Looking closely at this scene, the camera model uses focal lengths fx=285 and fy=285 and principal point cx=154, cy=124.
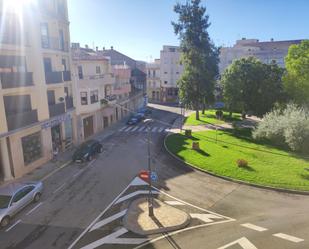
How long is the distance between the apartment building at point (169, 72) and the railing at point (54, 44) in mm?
49946

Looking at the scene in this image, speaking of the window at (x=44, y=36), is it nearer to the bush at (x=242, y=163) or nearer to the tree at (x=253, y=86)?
the bush at (x=242, y=163)

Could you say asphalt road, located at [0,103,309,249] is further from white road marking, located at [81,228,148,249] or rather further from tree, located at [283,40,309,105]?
tree, located at [283,40,309,105]

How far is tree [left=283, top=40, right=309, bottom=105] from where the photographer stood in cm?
3503

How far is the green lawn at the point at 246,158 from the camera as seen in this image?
21.4 metres

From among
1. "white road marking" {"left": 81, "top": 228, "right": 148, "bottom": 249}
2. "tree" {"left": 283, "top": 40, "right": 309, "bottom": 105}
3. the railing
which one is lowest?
"white road marking" {"left": 81, "top": 228, "right": 148, "bottom": 249}

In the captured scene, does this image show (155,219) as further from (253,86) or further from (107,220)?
(253,86)

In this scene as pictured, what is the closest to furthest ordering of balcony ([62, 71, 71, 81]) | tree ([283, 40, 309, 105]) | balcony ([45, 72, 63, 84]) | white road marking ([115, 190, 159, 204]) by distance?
1. white road marking ([115, 190, 159, 204])
2. balcony ([45, 72, 63, 84])
3. balcony ([62, 71, 71, 81])
4. tree ([283, 40, 309, 105])

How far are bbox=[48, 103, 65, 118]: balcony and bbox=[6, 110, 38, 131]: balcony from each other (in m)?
2.40

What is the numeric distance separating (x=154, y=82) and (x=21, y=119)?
202 ft

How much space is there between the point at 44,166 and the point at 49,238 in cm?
1239

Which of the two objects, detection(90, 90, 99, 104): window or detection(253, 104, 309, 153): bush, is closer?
detection(253, 104, 309, 153): bush

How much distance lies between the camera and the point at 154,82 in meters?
82.4

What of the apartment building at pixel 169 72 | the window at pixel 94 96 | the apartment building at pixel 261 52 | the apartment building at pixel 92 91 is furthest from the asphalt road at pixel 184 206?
the apartment building at pixel 261 52

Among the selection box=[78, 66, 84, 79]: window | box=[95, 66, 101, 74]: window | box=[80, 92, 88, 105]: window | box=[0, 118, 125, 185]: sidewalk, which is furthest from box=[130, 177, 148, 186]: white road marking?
box=[95, 66, 101, 74]: window
